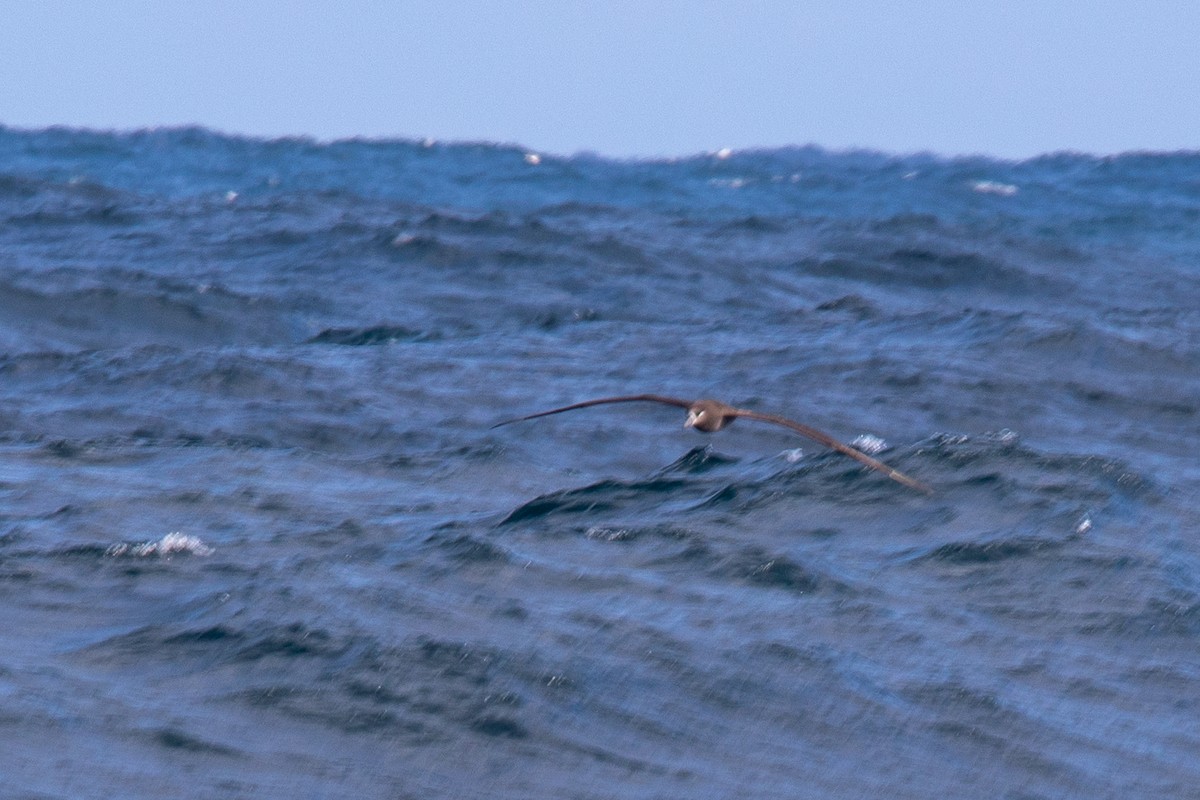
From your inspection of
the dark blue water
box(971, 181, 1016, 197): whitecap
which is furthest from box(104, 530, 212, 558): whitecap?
box(971, 181, 1016, 197): whitecap

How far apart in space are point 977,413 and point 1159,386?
114 inches

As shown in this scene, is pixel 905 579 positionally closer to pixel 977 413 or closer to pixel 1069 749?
pixel 1069 749

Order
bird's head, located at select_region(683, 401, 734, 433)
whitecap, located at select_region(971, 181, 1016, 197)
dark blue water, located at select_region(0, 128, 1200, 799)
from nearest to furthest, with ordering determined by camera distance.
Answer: dark blue water, located at select_region(0, 128, 1200, 799) < bird's head, located at select_region(683, 401, 734, 433) < whitecap, located at select_region(971, 181, 1016, 197)

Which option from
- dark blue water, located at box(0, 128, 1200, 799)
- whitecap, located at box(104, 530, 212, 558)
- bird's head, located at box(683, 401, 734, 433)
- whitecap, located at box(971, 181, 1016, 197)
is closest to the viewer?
dark blue water, located at box(0, 128, 1200, 799)

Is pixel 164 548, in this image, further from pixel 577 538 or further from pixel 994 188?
pixel 994 188

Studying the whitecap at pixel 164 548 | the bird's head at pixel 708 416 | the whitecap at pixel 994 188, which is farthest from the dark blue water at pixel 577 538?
the whitecap at pixel 994 188

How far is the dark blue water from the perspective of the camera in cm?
818

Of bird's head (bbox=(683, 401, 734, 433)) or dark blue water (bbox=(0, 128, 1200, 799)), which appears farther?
bird's head (bbox=(683, 401, 734, 433))

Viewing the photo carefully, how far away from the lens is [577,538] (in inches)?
443

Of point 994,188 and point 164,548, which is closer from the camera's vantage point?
point 164,548

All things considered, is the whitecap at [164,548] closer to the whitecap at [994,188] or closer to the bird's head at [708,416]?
the bird's head at [708,416]

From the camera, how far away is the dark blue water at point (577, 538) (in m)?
8.18

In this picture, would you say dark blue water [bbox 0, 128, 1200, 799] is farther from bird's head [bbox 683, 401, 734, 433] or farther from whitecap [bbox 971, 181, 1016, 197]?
whitecap [bbox 971, 181, 1016, 197]

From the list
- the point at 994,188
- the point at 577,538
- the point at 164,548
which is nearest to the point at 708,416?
the point at 577,538
